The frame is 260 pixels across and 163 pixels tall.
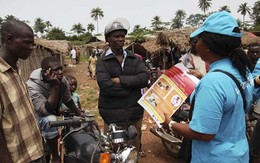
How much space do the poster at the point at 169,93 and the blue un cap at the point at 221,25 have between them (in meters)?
0.80

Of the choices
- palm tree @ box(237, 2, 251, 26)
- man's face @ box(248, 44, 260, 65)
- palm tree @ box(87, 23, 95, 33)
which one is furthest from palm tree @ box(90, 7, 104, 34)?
man's face @ box(248, 44, 260, 65)

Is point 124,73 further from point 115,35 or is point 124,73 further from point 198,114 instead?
point 198,114

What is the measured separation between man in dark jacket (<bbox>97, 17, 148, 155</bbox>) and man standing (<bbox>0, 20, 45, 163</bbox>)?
107cm

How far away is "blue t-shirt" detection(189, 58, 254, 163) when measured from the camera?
58.7 inches

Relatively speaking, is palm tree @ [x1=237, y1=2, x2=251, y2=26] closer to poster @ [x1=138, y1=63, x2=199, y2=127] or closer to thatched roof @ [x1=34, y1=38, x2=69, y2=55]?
thatched roof @ [x1=34, y1=38, x2=69, y2=55]

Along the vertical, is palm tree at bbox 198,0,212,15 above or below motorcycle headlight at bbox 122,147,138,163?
above

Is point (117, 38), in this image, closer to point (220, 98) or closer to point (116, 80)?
point (116, 80)

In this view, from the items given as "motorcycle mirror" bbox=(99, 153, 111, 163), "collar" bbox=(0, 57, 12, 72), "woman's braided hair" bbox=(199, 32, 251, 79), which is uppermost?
"woman's braided hair" bbox=(199, 32, 251, 79)

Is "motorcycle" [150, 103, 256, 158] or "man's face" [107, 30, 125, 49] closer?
"man's face" [107, 30, 125, 49]

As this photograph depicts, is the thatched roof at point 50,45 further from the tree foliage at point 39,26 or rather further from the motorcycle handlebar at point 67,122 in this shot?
the tree foliage at point 39,26

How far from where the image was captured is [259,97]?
2891mm

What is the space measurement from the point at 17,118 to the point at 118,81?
1.31 meters

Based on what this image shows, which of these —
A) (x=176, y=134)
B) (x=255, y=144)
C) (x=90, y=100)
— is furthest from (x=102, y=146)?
(x=90, y=100)

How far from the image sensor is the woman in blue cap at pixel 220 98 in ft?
4.92
